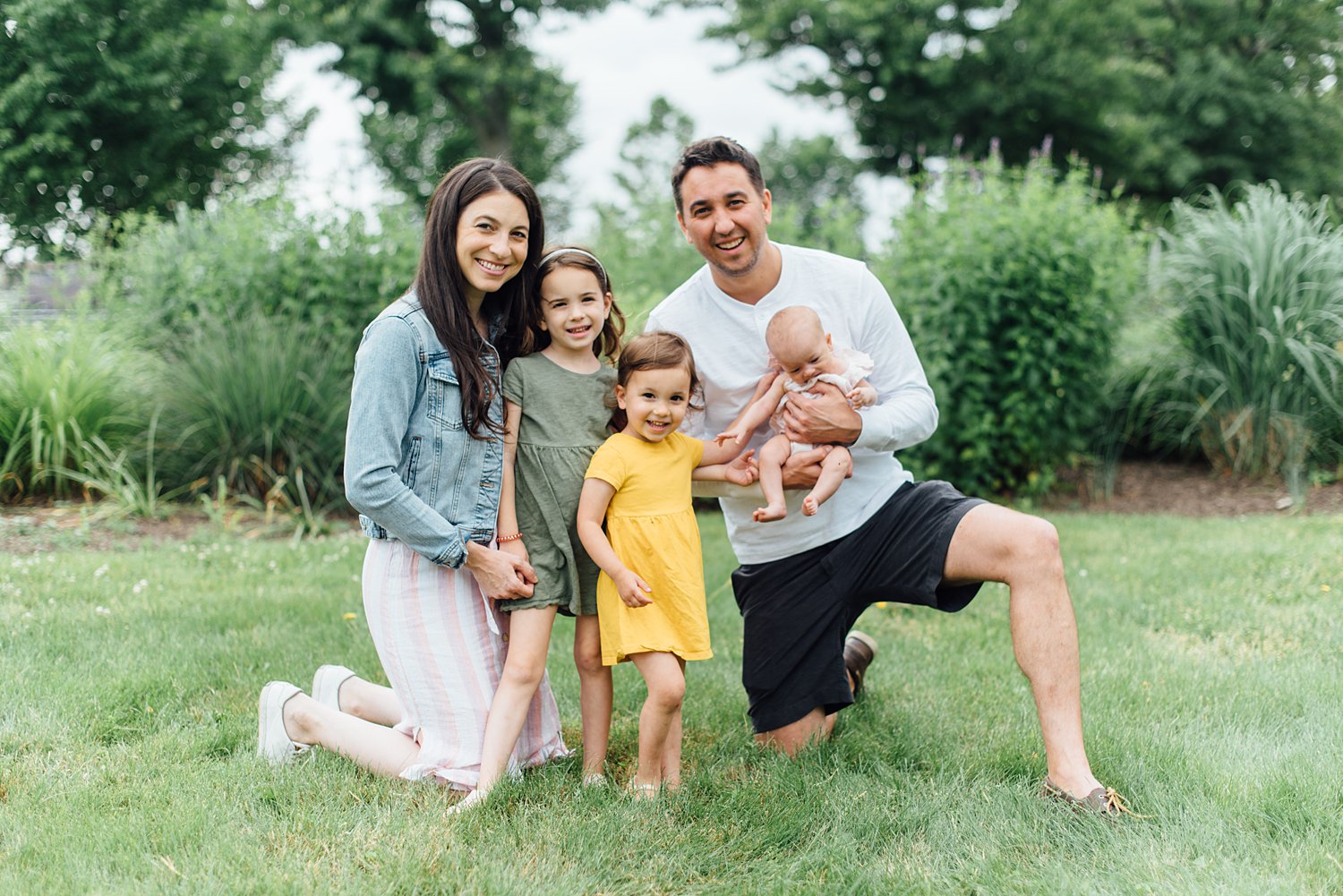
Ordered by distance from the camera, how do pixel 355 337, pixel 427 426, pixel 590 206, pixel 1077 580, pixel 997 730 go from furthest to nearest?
pixel 590 206 < pixel 355 337 < pixel 1077 580 < pixel 997 730 < pixel 427 426

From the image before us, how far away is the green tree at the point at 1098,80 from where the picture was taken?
779 inches

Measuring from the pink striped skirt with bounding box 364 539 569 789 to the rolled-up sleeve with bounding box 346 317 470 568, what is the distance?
0.14 meters

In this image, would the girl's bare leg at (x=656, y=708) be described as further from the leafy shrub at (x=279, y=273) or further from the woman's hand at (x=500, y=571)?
the leafy shrub at (x=279, y=273)

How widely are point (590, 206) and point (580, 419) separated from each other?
991cm

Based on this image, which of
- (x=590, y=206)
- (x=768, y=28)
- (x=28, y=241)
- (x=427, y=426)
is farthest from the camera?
(x=768, y=28)

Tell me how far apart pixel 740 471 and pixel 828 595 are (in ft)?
1.72

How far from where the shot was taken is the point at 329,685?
3.34 m

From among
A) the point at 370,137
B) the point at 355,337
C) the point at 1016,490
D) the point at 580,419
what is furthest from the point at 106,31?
the point at 580,419

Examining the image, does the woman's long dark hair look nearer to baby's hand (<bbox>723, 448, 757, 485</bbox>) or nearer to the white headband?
the white headband

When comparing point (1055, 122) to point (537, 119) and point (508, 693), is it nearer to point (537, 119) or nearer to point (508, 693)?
point (537, 119)

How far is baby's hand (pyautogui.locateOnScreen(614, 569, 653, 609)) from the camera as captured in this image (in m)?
2.75

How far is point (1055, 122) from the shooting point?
21.0 metres

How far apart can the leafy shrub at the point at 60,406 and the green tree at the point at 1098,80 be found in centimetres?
1641

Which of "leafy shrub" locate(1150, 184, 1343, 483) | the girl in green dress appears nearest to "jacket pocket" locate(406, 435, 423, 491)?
the girl in green dress
